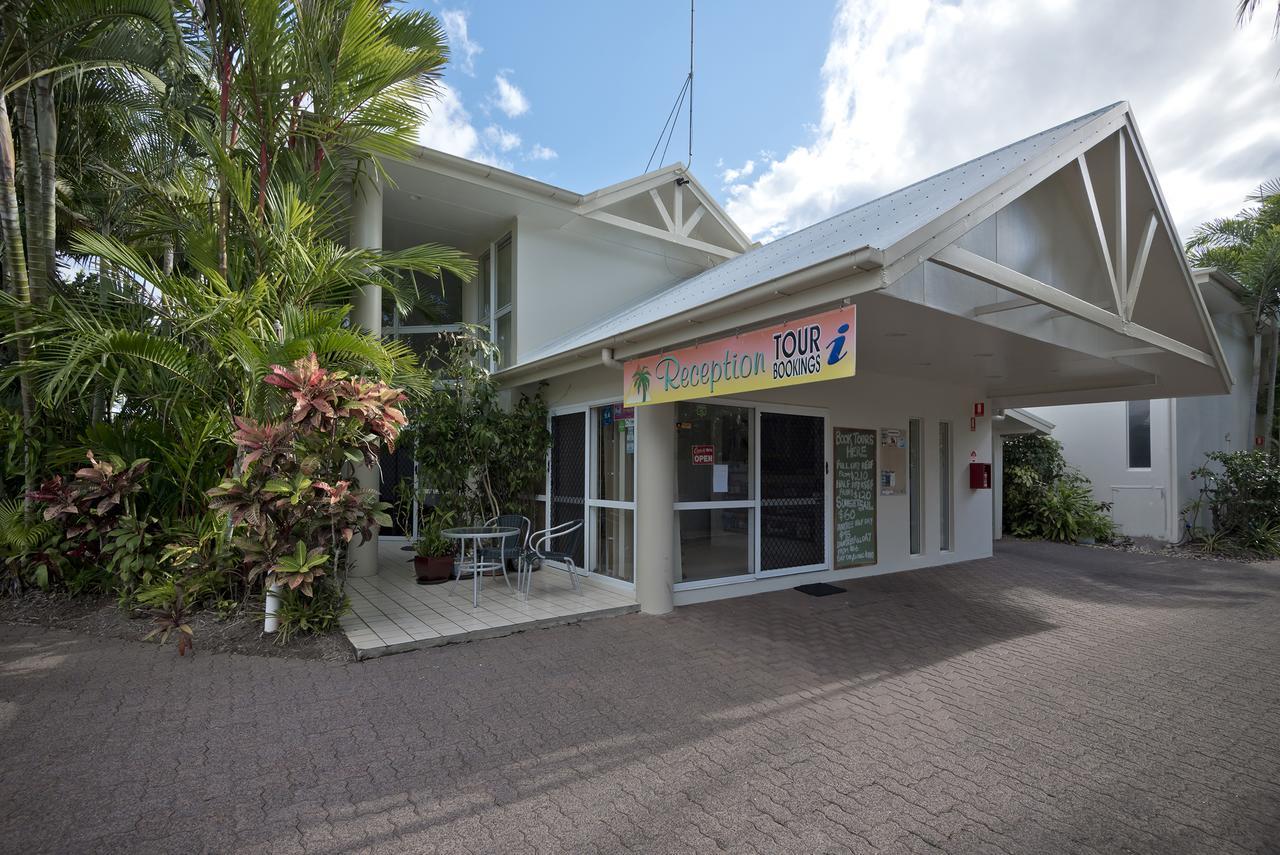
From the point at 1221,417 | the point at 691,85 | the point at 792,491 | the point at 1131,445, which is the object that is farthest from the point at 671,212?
the point at 1221,417

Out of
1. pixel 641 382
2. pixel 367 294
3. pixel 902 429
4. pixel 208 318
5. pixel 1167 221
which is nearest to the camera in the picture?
pixel 208 318

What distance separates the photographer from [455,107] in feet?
21.9

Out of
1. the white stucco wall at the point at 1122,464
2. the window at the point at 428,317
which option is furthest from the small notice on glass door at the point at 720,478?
the white stucco wall at the point at 1122,464

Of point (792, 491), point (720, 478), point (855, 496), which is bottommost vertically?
point (855, 496)

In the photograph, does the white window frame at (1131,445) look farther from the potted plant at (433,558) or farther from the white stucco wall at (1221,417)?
the potted plant at (433,558)

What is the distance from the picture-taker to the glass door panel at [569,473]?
7.52m

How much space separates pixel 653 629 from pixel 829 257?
11.4 feet

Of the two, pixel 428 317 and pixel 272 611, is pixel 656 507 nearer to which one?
pixel 272 611

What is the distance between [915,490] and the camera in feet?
28.6

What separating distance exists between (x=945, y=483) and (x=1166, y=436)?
5.88 meters

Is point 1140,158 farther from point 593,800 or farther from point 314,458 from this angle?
point 314,458

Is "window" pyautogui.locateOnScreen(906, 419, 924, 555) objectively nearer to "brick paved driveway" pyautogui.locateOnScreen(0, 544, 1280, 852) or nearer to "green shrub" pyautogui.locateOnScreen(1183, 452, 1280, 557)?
"brick paved driveway" pyautogui.locateOnScreen(0, 544, 1280, 852)

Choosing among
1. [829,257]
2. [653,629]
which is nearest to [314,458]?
[653,629]

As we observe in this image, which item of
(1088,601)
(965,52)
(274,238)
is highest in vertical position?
(965,52)
